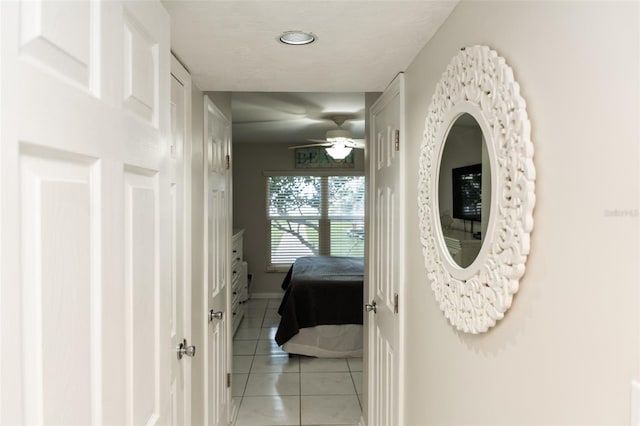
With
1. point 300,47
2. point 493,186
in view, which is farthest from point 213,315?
point 493,186

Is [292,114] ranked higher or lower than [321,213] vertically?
higher

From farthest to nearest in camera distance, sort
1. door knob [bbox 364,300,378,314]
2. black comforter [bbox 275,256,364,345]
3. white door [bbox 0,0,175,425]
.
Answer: black comforter [bbox 275,256,364,345] → door knob [bbox 364,300,378,314] → white door [bbox 0,0,175,425]

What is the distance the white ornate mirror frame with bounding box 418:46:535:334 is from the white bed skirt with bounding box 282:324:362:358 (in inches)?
124

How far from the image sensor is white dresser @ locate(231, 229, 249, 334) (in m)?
5.35

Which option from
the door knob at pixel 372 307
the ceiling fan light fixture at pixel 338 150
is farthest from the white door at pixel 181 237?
the ceiling fan light fixture at pixel 338 150

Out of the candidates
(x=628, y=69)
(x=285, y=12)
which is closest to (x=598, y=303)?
(x=628, y=69)

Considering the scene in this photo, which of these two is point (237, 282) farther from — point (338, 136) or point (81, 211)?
point (81, 211)

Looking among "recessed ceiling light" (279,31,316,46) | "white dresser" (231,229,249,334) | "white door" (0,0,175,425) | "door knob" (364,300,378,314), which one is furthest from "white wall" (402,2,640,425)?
"white dresser" (231,229,249,334)

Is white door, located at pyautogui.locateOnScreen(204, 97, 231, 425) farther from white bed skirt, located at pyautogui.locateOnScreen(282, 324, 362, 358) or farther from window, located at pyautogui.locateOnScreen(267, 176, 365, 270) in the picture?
window, located at pyautogui.locateOnScreen(267, 176, 365, 270)

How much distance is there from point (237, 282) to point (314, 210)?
194 cm

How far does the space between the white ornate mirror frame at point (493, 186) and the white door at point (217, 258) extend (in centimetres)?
139

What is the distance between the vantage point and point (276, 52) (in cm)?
175

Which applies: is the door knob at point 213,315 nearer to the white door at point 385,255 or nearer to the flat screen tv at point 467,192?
the white door at point 385,255

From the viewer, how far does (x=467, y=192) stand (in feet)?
4.21
